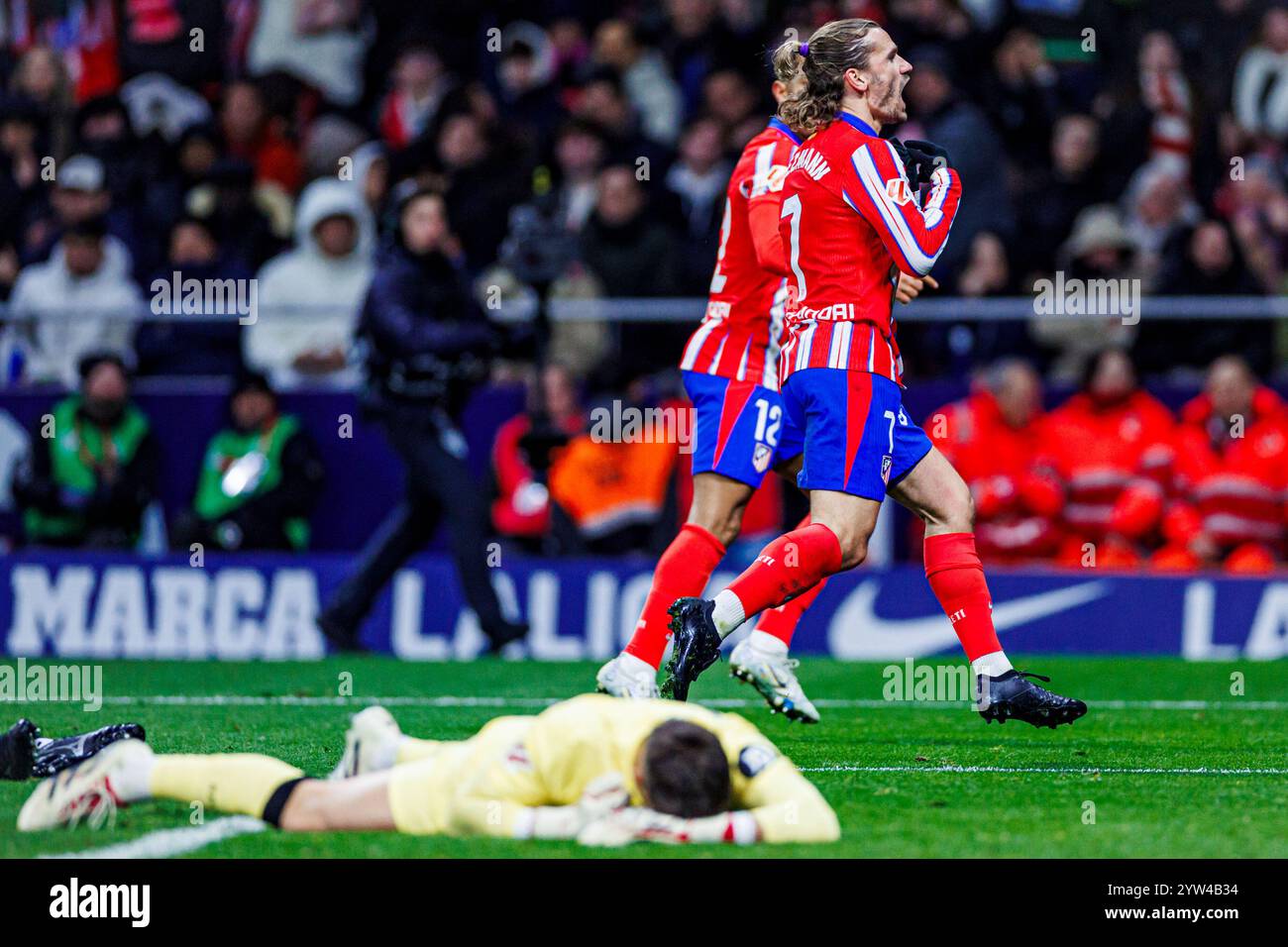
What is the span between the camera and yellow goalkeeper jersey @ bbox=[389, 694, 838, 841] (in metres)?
5.75

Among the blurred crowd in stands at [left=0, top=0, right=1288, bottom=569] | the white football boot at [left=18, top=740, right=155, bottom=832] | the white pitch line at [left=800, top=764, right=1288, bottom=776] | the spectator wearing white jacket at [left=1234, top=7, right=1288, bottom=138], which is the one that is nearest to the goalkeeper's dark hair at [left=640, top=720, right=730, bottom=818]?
the white football boot at [left=18, top=740, right=155, bottom=832]

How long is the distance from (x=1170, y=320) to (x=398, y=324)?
5217mm

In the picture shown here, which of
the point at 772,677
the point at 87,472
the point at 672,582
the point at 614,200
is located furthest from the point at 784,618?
the point at 87,472

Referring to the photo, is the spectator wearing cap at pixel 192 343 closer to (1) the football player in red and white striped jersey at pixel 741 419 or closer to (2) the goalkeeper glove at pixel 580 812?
(1) the football player in red and white striped jersey at pixel 741 419

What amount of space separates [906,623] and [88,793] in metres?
8.06

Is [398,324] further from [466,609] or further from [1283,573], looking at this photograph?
[1283,573]

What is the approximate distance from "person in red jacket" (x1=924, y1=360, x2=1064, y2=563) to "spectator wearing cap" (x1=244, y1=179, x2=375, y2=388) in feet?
13.6

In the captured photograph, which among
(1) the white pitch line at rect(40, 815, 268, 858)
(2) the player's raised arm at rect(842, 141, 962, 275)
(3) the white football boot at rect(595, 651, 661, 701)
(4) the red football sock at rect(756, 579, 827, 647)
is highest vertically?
(2) the player's raised arm at rect(842, 141, 962, 275)

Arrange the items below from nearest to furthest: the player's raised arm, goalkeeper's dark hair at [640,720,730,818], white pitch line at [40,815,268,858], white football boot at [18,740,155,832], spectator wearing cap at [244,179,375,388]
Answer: goalkeeper's dark hair at [640,720,730,818], white pitch line at [40,815,268,858], white football boot at [18,740,155,832], the player's raised arm, spectator wearing cap at [244,179,375,388]

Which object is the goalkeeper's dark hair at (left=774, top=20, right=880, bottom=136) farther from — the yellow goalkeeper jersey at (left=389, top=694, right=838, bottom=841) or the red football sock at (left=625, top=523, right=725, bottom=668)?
the yellow goalkeeper jersey at (left=389, top=694, right=838, bottom=841)

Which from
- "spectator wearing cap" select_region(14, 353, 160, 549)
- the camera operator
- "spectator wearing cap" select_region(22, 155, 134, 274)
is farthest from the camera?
"spectator wearing cap" select_region(22, 155, 134, 274)

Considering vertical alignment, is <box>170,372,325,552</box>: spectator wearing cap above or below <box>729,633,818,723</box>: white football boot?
above

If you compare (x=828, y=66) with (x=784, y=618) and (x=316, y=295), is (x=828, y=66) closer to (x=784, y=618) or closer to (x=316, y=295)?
(x=784, y=618)

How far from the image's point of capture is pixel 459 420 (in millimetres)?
14266
